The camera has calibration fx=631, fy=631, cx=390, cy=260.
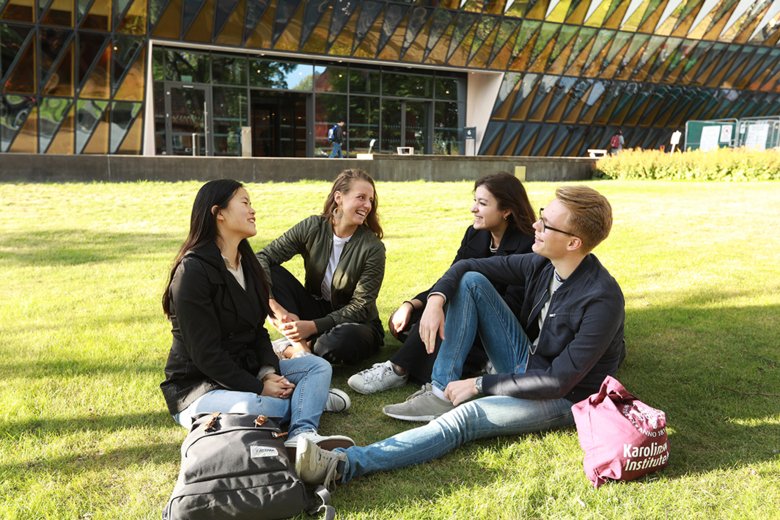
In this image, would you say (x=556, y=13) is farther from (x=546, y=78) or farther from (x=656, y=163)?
(x=656, y=163)

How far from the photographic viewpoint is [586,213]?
3.03m

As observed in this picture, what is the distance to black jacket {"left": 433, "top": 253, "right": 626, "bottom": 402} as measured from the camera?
9.54 feet

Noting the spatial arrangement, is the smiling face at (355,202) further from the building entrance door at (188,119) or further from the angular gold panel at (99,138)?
the building entrance door at (188,119)

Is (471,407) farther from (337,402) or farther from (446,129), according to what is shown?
(446,129)

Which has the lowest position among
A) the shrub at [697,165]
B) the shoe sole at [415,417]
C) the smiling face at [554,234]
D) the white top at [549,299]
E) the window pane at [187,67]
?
the shoe sole at [415,417]

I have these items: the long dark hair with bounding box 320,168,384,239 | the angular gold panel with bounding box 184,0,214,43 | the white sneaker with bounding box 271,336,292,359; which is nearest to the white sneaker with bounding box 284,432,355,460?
the white sneaker with bounding box 271,336,292,359

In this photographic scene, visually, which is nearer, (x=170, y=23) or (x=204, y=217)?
(x=204, y=217)

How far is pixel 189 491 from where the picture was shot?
233 centimetres

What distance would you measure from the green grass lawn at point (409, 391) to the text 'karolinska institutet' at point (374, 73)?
1339 cm

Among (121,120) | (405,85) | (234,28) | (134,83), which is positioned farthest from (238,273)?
(405,85)

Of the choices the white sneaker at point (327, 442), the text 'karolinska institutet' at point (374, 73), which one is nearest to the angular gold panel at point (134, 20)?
the text 'karolinska institutet' at point (374, 73)

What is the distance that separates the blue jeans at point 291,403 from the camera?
2.99m

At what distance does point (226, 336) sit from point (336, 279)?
127 cm

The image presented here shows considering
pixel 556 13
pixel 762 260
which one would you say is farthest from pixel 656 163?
pixel 762 260
